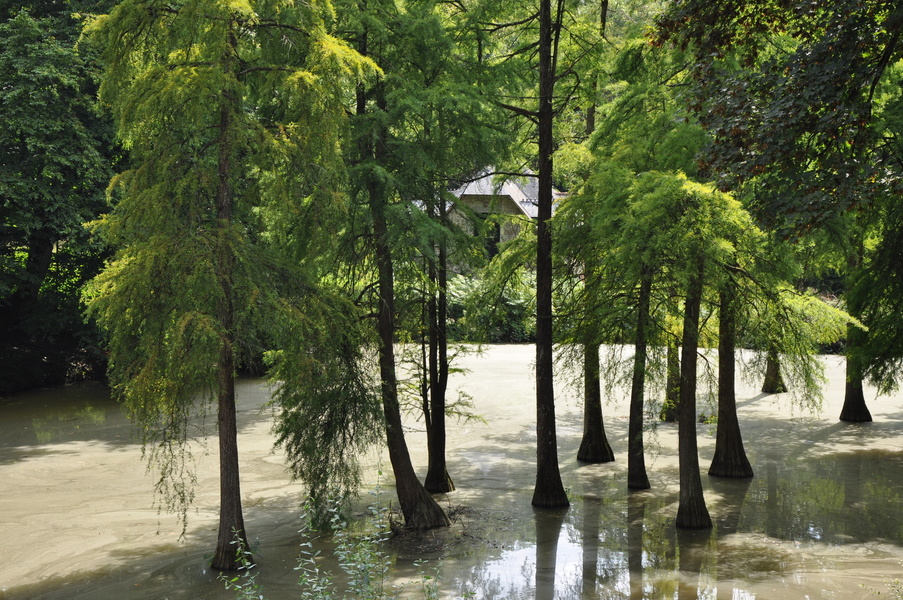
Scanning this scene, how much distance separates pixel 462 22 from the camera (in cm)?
1680

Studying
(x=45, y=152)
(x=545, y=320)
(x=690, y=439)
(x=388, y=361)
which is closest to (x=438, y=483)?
(x=388, y=361)

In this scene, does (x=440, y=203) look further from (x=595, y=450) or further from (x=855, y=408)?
(x=855, y=408)

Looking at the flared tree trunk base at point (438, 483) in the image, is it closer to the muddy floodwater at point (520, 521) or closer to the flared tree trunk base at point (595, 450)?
the muddy floodwater at point (520, 521)

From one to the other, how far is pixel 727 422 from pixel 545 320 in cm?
473

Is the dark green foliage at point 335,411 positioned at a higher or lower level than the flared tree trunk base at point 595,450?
higher

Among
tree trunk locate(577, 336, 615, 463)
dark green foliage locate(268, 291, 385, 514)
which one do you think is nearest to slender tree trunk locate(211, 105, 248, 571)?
dark green foliage locate(268, 291, 385, 514)

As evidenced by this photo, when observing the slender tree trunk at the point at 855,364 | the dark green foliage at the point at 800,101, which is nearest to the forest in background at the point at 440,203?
the dark green foliage at the point at 800,101

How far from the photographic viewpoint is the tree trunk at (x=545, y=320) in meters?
15.7

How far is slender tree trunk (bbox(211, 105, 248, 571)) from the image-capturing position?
37.0 feet

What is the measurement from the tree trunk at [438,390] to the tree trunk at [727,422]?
5.44 meters

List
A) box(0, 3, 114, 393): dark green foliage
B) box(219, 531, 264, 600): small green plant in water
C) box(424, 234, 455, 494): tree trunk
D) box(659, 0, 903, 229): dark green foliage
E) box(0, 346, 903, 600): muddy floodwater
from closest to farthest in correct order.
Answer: box(219, 531, 264, 600): small green plant in water, box(659, 0, 903, 229): dark green foliage, box(0, 346, 903, 600): muddy floodwater, box(424, 234, 455, 494): tree trunk, box(0, 3, 114, 393): dark green foliage

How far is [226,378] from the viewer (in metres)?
11.8

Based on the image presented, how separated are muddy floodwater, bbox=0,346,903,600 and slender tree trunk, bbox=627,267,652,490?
404 millimetres

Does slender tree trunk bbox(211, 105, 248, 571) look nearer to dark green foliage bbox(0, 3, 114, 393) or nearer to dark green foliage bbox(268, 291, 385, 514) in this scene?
dark green foliage bbox(268, 291, 385, 514)
